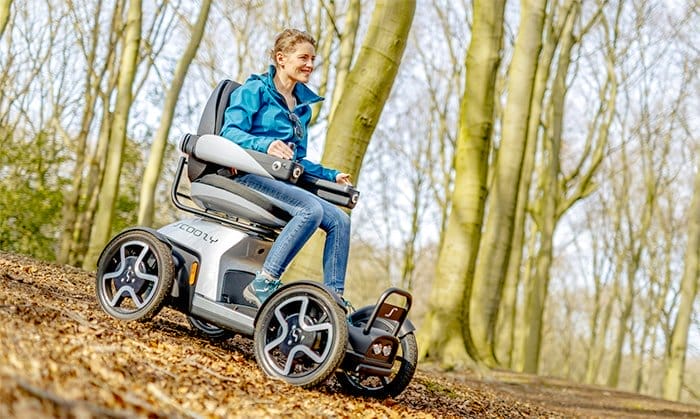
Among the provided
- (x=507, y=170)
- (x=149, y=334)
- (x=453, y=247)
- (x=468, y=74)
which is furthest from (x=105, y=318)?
(x=507, y=170)

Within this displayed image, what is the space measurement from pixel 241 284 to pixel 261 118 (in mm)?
971

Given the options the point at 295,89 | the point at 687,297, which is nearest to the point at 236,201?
the point at 295,89

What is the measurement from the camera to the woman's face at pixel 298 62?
5.07 metres

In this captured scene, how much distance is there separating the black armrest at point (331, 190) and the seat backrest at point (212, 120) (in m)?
0.53

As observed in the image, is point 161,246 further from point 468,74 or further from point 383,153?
point 383,153

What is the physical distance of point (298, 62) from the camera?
5074mm

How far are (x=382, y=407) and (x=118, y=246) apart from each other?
5.96ft

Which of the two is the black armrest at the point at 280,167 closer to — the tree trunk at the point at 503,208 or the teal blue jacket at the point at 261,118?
the teal blue jacket at the point at 261,118

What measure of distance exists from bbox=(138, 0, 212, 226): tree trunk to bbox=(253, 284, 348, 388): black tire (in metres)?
8.44

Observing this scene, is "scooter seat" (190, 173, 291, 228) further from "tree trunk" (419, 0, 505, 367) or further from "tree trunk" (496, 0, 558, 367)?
"tree trunk" (496, 0, 558, 367)

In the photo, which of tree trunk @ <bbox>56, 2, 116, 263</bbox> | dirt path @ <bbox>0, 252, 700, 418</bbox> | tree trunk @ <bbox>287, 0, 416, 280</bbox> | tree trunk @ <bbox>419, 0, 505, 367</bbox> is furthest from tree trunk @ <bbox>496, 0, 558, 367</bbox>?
dirt path @ <bbox>0, 252, 700, 418</bbox>

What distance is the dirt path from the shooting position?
2621 mm

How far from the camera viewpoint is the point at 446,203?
85.3ft

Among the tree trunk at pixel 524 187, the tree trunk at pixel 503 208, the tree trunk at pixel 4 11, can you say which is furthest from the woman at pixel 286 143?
the tree trunk at pixel 524 187
